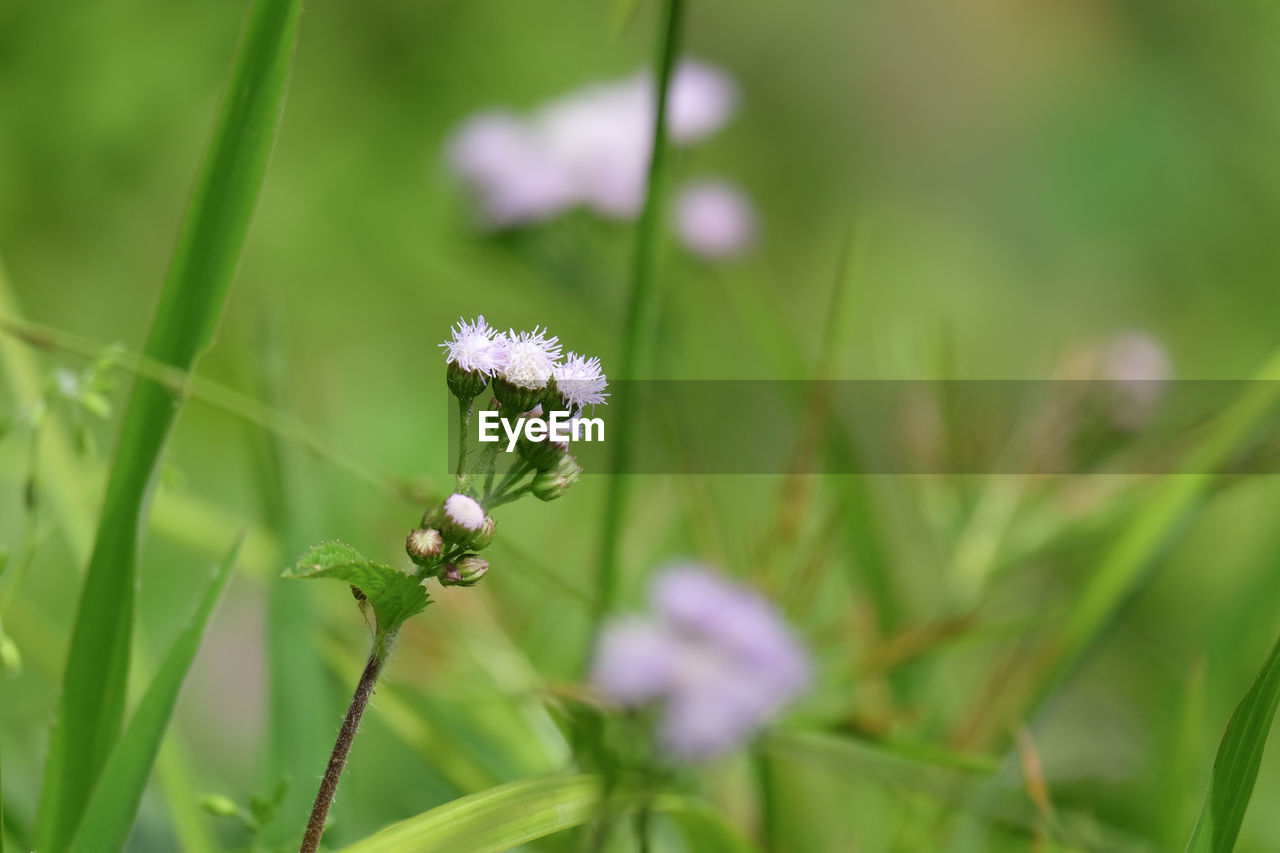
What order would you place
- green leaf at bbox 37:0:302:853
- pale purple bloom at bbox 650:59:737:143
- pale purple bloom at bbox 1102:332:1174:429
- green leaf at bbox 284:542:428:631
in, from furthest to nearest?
pale purple bloom at bbox 650:59:737:143
pale purple bloom at bbox 1102:332:1174:429
green leaf at bbox 37:0:302:853
green leaf at bbox 284:542:428:631

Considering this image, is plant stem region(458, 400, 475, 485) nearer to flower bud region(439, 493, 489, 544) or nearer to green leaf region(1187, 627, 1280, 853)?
flower bud region(439, 493, 489, 544)

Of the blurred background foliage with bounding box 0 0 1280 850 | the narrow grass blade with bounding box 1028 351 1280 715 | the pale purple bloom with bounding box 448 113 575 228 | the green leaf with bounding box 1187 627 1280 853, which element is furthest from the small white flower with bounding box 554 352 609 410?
the pale purple bloom with bounding box 448 113 575 228

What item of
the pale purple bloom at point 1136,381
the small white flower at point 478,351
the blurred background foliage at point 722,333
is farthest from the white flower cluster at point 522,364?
the pale purple bloom at point 1136,381

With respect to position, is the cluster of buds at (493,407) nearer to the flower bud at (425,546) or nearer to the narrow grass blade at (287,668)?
the flower bud at (425,546)

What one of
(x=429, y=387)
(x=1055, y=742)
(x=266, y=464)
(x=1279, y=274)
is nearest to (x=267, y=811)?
(x=266, y=464)

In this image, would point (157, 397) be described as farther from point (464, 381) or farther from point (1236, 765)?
point (1236, 765)

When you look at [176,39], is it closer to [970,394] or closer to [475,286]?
[475,286]
